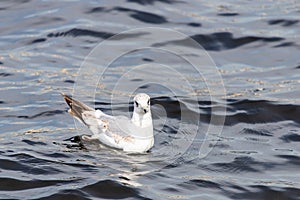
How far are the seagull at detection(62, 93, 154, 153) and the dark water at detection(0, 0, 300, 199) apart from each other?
194mm

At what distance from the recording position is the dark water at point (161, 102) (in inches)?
424

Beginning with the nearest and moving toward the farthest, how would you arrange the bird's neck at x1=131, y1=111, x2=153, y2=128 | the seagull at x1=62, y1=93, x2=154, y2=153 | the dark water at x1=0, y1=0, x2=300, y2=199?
the dark water at x1=0, y1=0, x2=300, y2=199
the seagull at x1=62, y1=93, x2=154, y2=153
the bird's neck at x1=131, y1=111, x2=153, y2=128

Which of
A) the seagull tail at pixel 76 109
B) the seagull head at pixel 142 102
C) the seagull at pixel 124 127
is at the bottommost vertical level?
the seagull at pixel 124 127

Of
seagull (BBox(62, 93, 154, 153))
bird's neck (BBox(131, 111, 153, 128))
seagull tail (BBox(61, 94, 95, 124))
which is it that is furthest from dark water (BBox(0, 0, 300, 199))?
bird's neck (BBox(131, 111, 153, 128))

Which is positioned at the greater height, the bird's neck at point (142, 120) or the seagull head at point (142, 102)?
the seagull head at point (142, 102)

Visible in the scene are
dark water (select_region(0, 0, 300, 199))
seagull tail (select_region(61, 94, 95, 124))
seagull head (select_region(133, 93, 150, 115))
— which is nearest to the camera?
dark water (select_region(0, 0, 300, 199))

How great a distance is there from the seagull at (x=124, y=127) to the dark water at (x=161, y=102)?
0.64 ft

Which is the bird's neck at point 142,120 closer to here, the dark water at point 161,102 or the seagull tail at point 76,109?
the dark water at point 161,102

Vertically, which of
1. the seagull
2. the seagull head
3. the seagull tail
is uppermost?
the seagull head

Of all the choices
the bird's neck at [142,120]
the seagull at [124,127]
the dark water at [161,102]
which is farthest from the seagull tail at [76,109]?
the bird's neck at [142,120]

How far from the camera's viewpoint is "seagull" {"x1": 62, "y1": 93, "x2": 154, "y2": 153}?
11945 mm

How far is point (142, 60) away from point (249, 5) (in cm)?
420

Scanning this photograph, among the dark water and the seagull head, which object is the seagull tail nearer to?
the dark water

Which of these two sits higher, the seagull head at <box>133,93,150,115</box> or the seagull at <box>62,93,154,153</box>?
the seagull head at <box>133,93,150,115</box>
